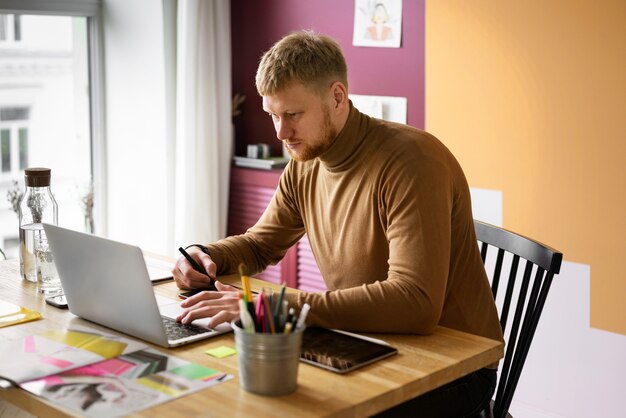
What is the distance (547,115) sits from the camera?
286 cm

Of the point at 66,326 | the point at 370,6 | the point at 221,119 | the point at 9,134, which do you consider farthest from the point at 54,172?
the point at 66,326

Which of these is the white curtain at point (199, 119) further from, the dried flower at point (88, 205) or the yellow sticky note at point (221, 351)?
the yellow sticky note at point (221, 351)

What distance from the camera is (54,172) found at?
3943 millimetres

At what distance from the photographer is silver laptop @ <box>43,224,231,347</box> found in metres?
1.61

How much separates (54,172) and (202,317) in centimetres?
242

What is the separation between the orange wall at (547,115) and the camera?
2.72m

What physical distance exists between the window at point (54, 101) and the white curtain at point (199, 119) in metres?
0.40

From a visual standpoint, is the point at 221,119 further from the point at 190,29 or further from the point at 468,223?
the point at 468,223

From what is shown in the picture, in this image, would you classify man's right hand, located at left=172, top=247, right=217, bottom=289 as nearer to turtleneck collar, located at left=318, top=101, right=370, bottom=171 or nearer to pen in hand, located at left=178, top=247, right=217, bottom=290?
pen in hand, located at left=178, top=247, right=217, bottom=290

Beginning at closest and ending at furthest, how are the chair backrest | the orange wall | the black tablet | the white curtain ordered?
the black tablet
the chair backrest
the orange wall
the white curtain

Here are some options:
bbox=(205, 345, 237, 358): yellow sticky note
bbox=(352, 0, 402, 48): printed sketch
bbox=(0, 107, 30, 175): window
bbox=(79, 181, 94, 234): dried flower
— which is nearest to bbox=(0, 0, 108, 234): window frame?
bbox=(79, 181, 94, 234): dried flower

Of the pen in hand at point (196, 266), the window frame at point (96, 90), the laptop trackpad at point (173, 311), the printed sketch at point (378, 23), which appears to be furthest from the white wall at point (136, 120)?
the laptop trackpad at point (173, 311)

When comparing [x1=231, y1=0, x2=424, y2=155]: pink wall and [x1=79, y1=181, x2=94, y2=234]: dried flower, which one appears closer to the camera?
[x1=231, y1=0, x2=424, y2=155]: pink wall

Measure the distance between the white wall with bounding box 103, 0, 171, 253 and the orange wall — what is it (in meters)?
1.26
